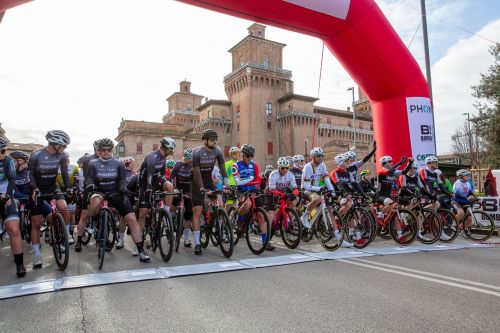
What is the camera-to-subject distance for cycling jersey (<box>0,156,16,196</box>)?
18.4 ft

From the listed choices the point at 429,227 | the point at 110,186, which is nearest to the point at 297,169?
the point at 429,227

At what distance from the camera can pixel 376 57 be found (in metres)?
10.8

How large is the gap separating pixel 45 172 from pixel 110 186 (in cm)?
114

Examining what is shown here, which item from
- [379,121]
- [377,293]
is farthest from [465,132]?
[377,293]

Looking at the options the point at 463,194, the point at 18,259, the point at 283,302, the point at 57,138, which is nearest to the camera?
the point at 283,302

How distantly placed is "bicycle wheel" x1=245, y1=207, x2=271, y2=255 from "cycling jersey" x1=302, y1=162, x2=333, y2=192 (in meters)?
1.55

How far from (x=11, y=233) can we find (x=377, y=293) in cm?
519

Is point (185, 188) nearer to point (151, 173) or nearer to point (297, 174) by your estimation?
point (151, 173)

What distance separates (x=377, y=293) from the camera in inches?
165

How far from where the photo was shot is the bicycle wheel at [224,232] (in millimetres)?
6584

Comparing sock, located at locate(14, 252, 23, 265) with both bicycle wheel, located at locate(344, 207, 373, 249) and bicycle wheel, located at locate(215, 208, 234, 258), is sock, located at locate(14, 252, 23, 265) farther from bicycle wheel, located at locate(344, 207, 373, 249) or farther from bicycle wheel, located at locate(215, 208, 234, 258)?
bicycle wheel, located at locate(344, 207, 373, 249)

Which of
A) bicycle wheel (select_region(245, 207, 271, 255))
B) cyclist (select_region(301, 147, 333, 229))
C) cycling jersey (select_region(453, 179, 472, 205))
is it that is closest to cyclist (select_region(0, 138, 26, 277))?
bicycle wheel (select_region(245, 207, 271, 255))

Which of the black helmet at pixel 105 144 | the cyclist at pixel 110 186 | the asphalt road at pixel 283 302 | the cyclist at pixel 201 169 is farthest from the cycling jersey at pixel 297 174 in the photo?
the black helmet at pixel 105 144

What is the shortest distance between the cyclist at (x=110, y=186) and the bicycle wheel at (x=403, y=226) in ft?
17.7
